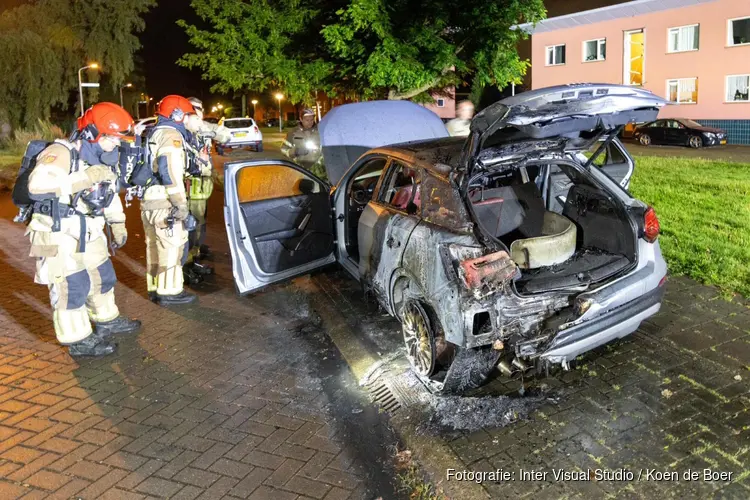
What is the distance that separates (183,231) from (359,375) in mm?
2672

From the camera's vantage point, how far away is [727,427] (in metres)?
3.65

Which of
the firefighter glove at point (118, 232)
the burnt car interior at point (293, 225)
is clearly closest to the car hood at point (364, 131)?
the burnt car interior at point (293, 225)

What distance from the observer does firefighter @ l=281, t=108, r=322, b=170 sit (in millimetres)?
10133

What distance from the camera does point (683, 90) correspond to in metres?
25.9

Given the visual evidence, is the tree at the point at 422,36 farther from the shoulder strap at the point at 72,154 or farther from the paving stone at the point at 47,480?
the paving stone at the point at 47,480

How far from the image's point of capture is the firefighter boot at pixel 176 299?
6.38m

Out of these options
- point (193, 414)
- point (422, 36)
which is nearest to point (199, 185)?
point (193, 414)

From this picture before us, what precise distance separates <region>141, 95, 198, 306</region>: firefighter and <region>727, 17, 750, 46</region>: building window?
23.6 meters

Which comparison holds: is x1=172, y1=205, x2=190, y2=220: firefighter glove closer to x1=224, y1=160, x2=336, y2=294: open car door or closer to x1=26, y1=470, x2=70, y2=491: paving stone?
x1=224, y1=160, x2=336, y2=294: open car door

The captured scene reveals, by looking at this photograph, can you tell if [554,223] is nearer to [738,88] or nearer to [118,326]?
[118,326]

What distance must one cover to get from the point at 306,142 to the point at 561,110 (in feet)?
23.4

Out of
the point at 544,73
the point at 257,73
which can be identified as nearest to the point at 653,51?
the point at 544,73

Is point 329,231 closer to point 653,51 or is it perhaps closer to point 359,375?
point 359,375

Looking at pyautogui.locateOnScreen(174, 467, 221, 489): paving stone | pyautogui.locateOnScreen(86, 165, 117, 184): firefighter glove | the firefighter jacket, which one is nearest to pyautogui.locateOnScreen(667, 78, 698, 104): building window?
pyautogui.locateOnScreen(86, 165, 117, 184): firefighter glove
